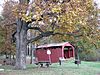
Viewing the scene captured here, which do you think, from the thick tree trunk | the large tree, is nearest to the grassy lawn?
the thick tree trunk

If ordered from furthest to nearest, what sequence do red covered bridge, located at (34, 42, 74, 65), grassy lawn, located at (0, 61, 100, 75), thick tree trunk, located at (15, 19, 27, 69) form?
red covered bridge, located at (34, 42, 74, 65) < thick tree trunk, located at (15, 19, 27, 69) < grassy lawn, located at (0, 61, 100, 75)

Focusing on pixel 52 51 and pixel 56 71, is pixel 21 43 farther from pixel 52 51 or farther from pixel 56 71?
pixel 52 51

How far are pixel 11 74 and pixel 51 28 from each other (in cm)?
659

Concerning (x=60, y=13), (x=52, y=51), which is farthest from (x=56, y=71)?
(x=52, y=51)

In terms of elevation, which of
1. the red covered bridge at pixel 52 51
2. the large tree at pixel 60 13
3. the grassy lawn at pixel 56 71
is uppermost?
the large tree at pixel 60 13

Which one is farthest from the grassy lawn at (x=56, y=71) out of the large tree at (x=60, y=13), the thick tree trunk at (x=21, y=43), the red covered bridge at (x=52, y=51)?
the red covered bridge at (x=52, y=51)

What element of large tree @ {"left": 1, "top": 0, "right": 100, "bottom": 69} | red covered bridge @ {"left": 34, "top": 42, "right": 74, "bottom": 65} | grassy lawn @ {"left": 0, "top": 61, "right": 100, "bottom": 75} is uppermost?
large tree @ {"left": 1, "top": 0, "right": 100, "bottom": 69}

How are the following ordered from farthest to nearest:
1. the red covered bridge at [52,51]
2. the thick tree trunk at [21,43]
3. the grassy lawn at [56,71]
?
the red covered bridge at [52,51]
the thick tree trunk at [21,43]
the grassy lawn at [56,71]

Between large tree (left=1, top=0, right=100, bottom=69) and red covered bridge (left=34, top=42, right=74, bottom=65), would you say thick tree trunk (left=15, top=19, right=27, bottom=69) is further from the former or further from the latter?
red covered bridge (left=34, top=42, right=74, bottom=65)

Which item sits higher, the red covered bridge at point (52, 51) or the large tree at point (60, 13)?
the large tree at point (60, 13)

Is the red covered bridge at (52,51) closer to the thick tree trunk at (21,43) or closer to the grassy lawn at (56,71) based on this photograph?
the thick tree trunk at (21,43)

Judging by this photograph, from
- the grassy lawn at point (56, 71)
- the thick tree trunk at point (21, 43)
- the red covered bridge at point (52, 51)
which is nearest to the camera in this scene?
the grassy lawn at point (56, 71)

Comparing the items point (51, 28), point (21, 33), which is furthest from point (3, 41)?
point (51, 28)

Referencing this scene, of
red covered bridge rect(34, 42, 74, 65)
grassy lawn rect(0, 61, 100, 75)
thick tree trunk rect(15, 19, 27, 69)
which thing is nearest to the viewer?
grassy lawn rect(0, 61, 100, 75)
